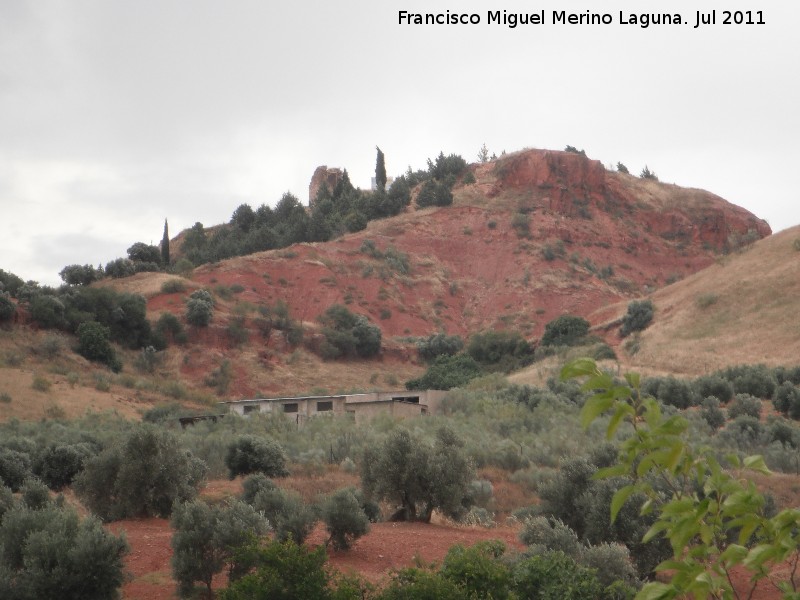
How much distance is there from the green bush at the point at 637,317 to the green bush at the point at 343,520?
37584mm

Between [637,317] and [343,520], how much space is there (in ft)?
126

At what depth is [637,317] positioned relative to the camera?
4759 cm

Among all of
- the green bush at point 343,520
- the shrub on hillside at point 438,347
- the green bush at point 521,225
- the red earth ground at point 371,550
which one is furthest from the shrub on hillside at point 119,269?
the green bush at point 343,520

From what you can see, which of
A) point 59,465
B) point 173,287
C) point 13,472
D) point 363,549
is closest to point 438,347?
point 173,287

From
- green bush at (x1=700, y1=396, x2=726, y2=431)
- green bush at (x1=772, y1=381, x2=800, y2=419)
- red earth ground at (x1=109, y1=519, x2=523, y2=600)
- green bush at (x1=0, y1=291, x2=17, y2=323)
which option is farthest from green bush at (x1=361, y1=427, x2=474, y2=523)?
green bush at (x1=0, y1=291, x2=17, y2=323)

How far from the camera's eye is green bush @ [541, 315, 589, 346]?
48594 millimetres

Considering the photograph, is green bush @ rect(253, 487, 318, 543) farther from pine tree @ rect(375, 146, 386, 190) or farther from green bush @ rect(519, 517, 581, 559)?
pine tree @ rect(375, 146, 386, 190)

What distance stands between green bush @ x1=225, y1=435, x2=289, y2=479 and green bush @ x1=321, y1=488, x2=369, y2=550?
23.1 ft

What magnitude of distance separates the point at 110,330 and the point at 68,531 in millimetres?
37806

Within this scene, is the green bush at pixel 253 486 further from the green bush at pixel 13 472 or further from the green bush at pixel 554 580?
the green bush at pixel 554 580

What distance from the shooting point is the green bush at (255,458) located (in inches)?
736

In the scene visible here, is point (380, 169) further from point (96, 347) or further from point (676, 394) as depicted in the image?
point (676, 394)

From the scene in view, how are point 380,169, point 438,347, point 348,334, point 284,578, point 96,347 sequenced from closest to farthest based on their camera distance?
point 284,578
point 96,347
point 348,334
point 438,347
point 380,169

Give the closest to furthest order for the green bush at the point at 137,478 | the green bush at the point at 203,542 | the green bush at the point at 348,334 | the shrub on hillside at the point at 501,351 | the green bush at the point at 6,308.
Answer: the green bush at the point at 203,542 → the green bush at the point at 137,478 → the green bush at the point at 6,308 → the shrub on hillside at the point at 501,351 → the green bush at the point at 348,334
